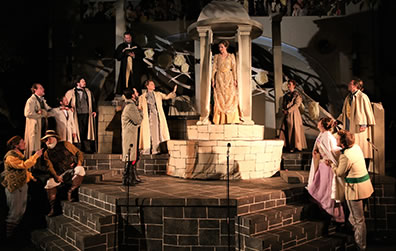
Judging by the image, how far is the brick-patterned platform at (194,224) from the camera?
14.5ft

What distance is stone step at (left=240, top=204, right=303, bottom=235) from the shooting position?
14.0ft

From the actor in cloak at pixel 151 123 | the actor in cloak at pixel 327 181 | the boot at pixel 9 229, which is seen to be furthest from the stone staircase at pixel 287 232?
the boot at pixel 9 229

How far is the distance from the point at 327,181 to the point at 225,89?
325 cm

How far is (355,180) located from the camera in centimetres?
443

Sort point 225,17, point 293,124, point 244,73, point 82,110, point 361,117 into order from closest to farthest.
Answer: point 361,117
point 225,17
point 244,73
point 82,110
point 293,124

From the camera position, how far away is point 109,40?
10.8 m

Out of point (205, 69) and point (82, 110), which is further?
point (82, 110)

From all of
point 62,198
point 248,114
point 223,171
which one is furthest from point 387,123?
point 62,198

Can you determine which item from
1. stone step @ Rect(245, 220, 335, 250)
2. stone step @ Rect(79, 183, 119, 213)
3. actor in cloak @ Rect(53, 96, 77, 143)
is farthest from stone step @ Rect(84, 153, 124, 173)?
stone step @ Rect(245, 220, 335, 250)

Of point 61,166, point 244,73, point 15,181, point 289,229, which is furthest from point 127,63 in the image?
point 289,229

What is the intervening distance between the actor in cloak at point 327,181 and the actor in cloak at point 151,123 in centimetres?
389

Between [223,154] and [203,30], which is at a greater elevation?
[203,30]

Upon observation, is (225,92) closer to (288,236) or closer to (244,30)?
(244,30)

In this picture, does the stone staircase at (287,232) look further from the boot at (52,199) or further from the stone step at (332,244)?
the boot at (52,199)
